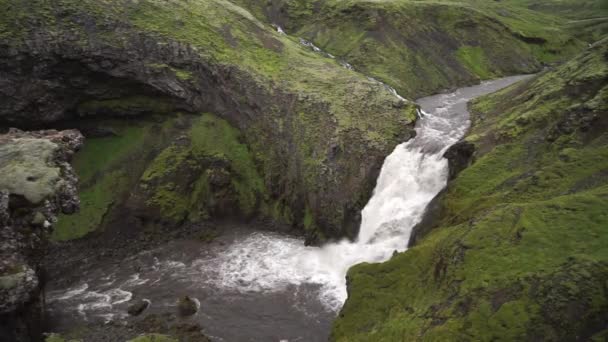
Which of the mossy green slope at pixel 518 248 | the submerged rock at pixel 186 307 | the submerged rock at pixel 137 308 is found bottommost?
the submerged rock at pixel 137 308

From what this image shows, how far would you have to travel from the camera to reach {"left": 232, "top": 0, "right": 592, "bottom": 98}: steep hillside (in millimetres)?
73125

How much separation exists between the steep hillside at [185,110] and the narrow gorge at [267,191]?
21 cm

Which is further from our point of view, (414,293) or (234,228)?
(234,228)

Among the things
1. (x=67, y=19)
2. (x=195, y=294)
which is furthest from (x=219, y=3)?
(x=195, y=294)

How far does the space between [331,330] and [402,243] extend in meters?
9.89

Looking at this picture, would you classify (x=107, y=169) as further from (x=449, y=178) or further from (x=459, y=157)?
(x=459, y=157)

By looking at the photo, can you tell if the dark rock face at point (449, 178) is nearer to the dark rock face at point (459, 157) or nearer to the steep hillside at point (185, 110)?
the dark rock face at point (459, 157)

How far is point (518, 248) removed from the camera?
65.8 ft

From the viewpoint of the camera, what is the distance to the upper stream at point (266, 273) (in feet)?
96.8

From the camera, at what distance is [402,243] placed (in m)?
33.3

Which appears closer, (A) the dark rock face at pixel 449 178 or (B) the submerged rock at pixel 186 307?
(B) the submerged rock at pixel 186 307

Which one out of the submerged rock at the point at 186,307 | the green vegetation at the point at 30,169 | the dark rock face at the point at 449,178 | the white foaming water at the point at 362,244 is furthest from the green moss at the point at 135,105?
the dark rock face at the point at 449,178

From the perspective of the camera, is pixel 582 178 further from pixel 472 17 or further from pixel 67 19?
pixel 472 17

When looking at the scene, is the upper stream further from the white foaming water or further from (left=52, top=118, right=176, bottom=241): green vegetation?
(left=52, top=118, right=176, bottom=241): green vegetation
